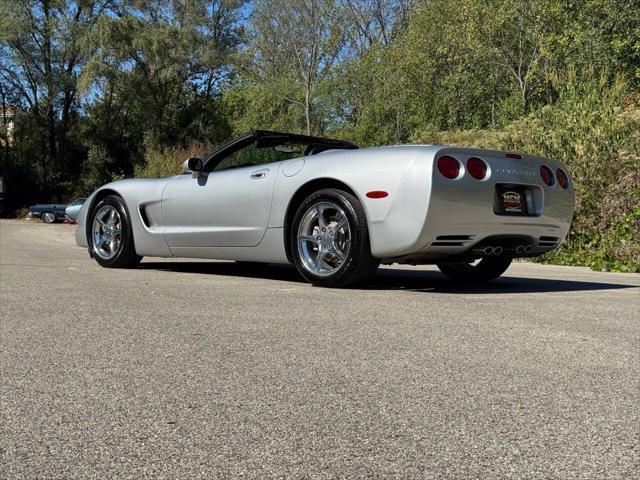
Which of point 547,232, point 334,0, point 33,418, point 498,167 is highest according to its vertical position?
point 334,0

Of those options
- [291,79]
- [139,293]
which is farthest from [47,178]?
[139,293]

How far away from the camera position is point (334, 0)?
4088 cm

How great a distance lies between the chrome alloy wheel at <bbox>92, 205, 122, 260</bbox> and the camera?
25.2 feet

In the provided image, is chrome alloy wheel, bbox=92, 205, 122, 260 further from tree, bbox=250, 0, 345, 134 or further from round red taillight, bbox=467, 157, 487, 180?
tree, bbox=250, 0, 345, 134

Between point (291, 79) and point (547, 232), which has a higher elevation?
point (291, 79)

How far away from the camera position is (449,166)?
5207 mm

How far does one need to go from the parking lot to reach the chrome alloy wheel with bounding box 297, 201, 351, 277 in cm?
49

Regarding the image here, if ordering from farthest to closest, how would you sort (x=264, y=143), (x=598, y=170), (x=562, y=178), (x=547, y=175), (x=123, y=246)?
(x=598, y=170) < (x=123, y=246) < (x=264, y=143) < (x=562, y=178) < (x=547, y=175)

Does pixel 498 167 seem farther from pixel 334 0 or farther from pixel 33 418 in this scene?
pixel 334 0

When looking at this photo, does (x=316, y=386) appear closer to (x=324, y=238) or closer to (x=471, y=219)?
(x=471, y=219)

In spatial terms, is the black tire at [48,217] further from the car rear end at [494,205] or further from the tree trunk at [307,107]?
the car rear end at [494,205]

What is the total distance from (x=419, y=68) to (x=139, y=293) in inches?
1379

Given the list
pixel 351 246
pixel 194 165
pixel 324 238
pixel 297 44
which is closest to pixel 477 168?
pixel 351 246

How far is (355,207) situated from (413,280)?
1.75m
